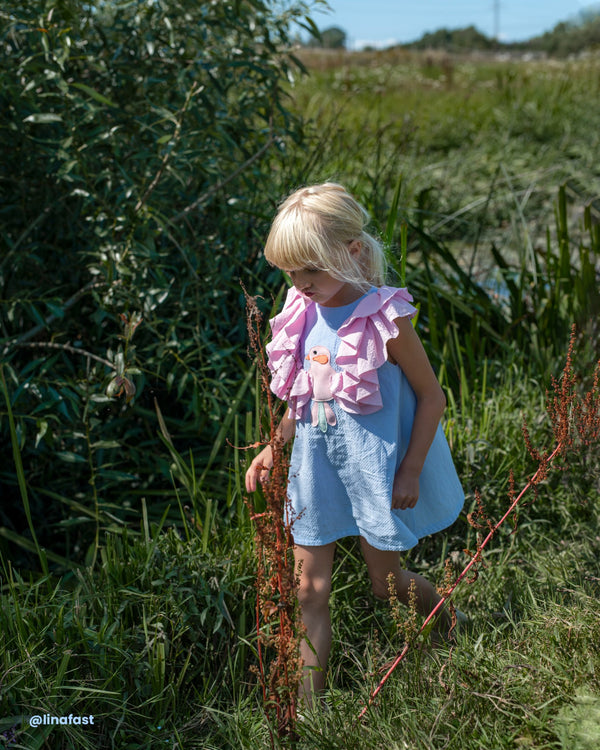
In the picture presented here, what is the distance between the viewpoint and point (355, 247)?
169 centimetres

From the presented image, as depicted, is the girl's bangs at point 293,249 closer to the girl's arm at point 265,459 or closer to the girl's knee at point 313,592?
the girl's arm at point 265,459

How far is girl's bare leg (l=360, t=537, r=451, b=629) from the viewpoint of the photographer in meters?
1.83

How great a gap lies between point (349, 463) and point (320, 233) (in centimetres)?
54

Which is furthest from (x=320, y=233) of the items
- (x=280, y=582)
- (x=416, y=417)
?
(x=280, y=582)

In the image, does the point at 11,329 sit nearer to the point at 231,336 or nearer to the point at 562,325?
the point at 231,336

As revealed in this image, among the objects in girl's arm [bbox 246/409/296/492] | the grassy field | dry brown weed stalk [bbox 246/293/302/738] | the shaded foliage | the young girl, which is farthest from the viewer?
the shaded foliage

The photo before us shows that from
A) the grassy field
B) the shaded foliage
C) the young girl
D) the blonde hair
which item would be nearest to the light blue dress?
the young girl

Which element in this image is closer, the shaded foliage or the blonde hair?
the blonde hair

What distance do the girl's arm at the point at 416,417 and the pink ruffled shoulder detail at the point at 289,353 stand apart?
0.77 feet

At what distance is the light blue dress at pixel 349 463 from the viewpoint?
67.5 inches

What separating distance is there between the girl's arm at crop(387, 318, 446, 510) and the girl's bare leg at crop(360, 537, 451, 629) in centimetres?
17

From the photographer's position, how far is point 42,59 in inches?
103
